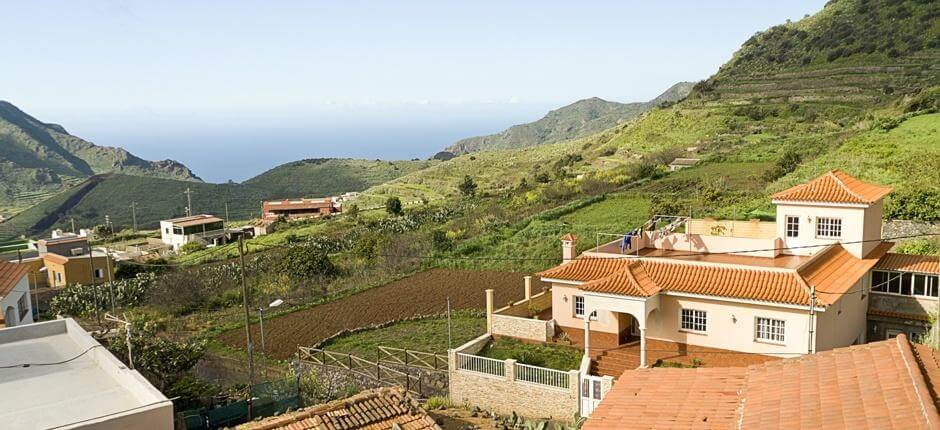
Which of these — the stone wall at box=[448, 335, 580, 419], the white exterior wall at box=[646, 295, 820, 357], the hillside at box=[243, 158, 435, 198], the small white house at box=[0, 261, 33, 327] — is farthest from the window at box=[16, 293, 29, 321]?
the hillside at box=[243, 158, 435, 198]

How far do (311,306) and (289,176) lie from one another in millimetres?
110398

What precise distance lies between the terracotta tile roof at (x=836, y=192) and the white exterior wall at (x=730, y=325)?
4.65 m

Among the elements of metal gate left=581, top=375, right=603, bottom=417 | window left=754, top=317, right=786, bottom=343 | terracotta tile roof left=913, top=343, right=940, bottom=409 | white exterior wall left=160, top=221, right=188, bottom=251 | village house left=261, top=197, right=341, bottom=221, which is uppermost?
terracotta tile roof left=913, top=343, right=940, bottom=409

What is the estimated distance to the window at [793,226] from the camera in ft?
68.7

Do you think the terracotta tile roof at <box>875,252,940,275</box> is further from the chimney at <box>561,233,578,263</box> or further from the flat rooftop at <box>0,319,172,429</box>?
the flat rooftop at <box>0,319,172,429</box>

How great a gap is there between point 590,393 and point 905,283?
928 cm

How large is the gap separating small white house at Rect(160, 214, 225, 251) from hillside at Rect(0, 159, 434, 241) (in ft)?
71.8

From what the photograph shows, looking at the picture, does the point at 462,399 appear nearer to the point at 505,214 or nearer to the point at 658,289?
the point at 658,289

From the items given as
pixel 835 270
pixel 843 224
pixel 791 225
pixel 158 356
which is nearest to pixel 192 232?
pixel 158 356

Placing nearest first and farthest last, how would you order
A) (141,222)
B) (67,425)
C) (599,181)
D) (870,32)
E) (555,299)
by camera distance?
(67,425)
(555,299)
(599,181)
(870,32)
(141,222)

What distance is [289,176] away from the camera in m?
137

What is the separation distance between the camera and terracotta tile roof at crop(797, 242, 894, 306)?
55.8 ft

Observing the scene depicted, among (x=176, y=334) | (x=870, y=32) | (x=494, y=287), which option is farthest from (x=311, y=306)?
(x=870, y=32)

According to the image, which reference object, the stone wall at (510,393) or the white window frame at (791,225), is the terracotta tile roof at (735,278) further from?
the stone wall at (510,393)
